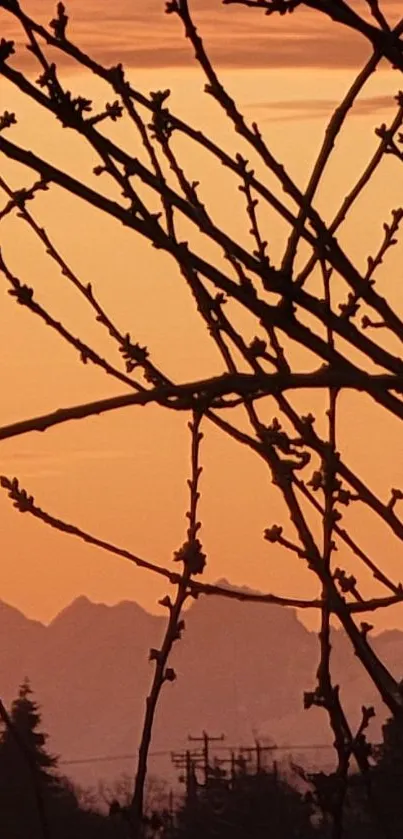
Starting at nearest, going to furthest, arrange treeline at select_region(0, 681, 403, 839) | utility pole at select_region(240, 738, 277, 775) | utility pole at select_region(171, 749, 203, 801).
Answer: treeline at select_region(0, 681, 403, 839)
utility pole at select_region(171, 749, 203, 801)
utility pole at select_region(240, 738, 277, 775)

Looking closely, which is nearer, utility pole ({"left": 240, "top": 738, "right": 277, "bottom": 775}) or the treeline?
the treeline

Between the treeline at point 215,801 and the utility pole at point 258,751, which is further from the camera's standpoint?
the utility pole at point 258,751

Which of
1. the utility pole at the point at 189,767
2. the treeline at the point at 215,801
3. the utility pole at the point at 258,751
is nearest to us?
the treeline at the point at 215,801

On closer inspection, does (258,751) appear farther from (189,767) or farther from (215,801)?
(215,801)

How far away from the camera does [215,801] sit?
11.6 m

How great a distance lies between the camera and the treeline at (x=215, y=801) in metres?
4.22

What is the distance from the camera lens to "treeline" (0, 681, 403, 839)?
4.22 metres

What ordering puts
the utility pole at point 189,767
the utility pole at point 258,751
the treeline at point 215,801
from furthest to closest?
the utility pole at point 258,751 → the utility pole at point 189,767 → the treeline at point 215,801

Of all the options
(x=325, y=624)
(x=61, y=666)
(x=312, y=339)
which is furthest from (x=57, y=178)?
(x=61, y=666)

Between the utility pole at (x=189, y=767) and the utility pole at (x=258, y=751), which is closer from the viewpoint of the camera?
the utility pole at (x=189, y=767)

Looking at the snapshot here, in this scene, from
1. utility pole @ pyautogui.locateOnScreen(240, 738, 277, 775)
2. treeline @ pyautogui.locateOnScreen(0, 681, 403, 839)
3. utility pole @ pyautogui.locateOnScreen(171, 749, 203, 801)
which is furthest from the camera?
utility pole @ pyautogui.locateOnScreen(240, 738, 277, 775)

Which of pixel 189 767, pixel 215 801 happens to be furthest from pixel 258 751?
pixel 215 801

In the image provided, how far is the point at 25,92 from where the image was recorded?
3.12 metres

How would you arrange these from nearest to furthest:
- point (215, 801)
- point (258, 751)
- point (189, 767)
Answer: point (258, 751) < point (189, 767) < point (215, 801)
